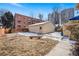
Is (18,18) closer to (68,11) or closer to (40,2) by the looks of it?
(40,2)

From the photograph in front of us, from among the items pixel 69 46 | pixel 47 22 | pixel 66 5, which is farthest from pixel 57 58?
pixel 66 5

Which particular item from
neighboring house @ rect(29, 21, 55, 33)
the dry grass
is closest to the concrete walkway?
the dry grass

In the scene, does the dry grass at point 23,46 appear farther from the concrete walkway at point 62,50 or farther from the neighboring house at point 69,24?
the neighboring house at point 69,24

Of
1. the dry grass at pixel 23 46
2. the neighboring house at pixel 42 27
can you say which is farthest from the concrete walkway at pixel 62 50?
the neighboring house at pixel 42 27

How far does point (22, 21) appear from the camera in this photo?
8.45 ft

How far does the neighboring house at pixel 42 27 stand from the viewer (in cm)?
257

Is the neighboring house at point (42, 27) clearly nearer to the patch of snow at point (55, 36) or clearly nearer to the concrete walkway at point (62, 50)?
the patch of snow at point (55, 36)

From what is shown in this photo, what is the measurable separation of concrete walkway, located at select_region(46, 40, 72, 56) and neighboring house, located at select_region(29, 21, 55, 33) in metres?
0.20

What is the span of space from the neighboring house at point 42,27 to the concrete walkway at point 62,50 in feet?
0.67

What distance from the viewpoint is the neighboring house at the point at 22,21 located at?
2571mm

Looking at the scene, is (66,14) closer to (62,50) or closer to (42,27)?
(42,27)

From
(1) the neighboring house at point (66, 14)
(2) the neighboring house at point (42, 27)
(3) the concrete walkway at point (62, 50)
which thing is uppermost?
(1) the neighboring house at point (66, 14)

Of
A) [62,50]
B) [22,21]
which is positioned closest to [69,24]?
[62,50]

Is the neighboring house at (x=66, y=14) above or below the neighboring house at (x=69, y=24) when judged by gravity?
above
